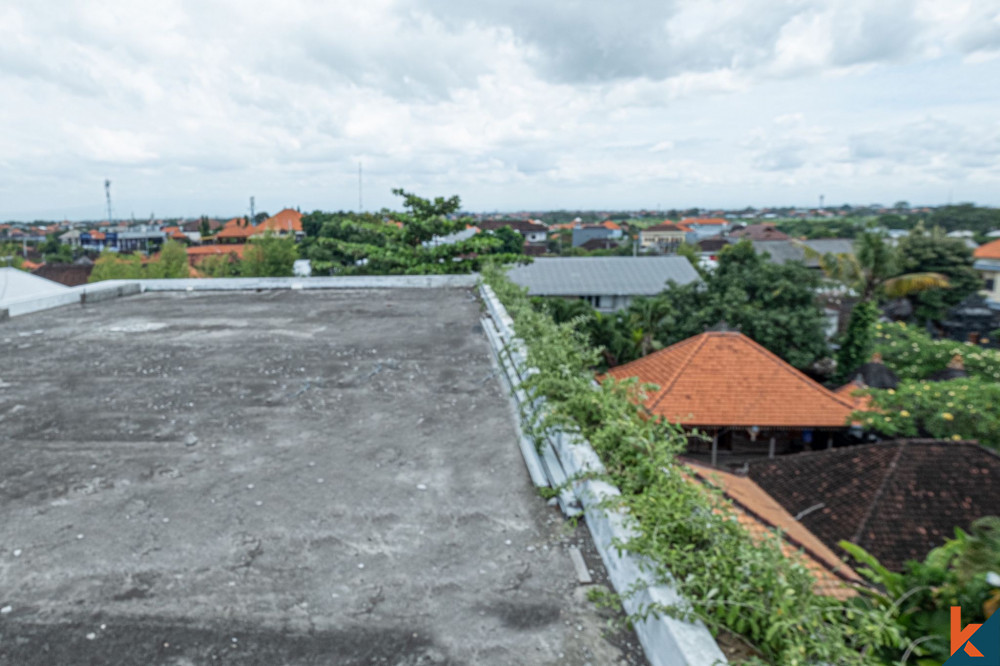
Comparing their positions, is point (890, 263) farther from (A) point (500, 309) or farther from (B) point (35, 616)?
(B) point (35, 616)

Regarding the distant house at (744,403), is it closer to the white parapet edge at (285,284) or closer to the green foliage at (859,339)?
the white parapet edge at (285,284)

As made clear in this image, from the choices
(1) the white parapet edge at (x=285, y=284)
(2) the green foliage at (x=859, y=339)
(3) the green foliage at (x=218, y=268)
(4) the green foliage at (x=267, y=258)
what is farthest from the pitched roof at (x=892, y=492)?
(3) the green foliage at (x=218, y=268)

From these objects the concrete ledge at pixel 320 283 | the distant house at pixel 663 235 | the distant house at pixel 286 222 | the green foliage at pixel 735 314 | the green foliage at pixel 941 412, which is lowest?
the green foliage at pixel 941 412

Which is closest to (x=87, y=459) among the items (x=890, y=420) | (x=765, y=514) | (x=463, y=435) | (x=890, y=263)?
(x=463, y=435)

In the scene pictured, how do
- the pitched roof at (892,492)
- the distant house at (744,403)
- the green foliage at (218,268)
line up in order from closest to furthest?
the pitched roof at (892,492), the distant house at (744,403), the green foliage at (218,268)

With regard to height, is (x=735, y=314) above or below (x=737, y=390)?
above

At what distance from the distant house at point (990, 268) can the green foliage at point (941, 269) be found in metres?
4.89

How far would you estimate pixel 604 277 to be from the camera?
31.8m

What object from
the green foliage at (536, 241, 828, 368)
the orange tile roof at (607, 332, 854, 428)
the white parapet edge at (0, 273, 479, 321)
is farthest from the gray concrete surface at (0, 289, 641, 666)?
the green foliage at (536, 241, 828, 368)

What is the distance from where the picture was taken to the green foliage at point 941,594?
194cm

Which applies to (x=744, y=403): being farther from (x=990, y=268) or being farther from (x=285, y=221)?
(x=285, y=221)

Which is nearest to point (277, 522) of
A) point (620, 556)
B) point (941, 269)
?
point (620, 556)

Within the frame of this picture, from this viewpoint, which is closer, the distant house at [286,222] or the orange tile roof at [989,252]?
the orange tile roof at [989,252]

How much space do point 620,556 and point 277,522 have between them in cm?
153
